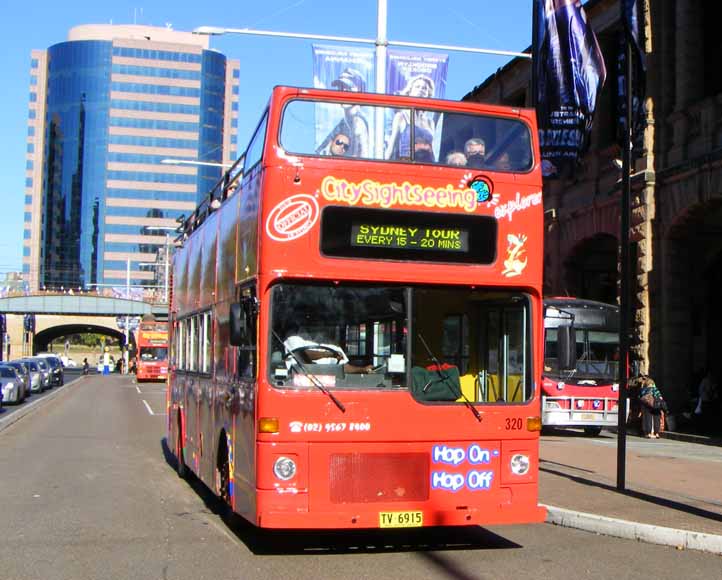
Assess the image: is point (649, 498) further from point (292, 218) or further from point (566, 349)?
point (292, 218)

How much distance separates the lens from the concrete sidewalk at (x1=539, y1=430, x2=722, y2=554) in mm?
9719

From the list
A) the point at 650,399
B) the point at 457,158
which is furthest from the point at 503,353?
the point at 650,399

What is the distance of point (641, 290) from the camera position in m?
24.3

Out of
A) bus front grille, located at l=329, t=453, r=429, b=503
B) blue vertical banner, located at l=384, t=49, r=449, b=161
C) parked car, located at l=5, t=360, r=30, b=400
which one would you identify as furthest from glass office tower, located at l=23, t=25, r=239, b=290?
bus front grille, located at l=329, t=453, r=429, b=503

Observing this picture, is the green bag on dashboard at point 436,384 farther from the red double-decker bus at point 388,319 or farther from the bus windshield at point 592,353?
the bus windshield at point 592,353

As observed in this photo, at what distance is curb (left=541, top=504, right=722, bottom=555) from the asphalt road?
0.44ft

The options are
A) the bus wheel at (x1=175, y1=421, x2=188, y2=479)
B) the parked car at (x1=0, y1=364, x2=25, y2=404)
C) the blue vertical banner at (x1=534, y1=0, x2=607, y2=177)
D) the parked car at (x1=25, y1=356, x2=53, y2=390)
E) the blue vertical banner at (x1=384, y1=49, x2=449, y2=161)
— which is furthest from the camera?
the parked car at (x1=25, y1=356, x2=53, y2=390)

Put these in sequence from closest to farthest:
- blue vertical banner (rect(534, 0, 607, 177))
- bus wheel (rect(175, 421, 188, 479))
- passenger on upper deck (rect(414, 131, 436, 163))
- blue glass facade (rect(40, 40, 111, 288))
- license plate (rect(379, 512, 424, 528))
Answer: license plate (rect(379, 512, 424, 528)) → passenger on upper deck (rect(414, 131, 436, 163)) → bus wheel (rect(175, 421, 188, 479)) → blue vertical banner (rect(534, 0, 607, 177)) → blue glass facade (rect(40, 40, 111, 288))

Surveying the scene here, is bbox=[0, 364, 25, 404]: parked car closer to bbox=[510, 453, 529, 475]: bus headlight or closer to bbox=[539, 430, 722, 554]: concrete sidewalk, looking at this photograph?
bbox=[539, 430, 722, 554]: concrete sidewalk

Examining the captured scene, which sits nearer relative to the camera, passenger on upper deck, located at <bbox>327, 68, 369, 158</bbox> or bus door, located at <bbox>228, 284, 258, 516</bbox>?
bus door, located at <bbox>228, 284, 258, 516</bbox>

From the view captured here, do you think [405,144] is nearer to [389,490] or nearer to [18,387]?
[389,490]

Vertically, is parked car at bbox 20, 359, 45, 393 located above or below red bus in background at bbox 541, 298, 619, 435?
below

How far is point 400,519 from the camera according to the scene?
27.4 feet

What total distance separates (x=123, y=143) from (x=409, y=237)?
148507 mm
